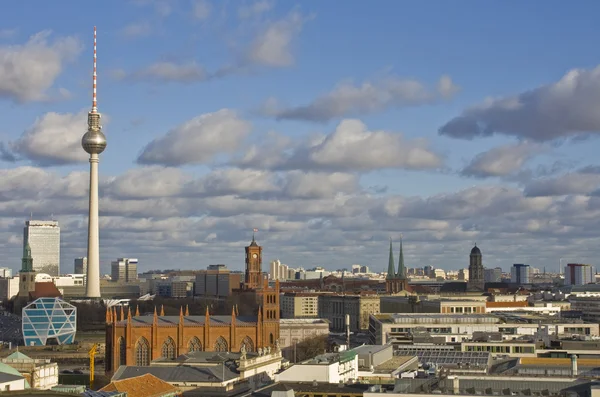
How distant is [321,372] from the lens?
94.9 m

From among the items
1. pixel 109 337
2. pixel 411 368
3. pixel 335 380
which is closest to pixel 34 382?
pixel 335 380

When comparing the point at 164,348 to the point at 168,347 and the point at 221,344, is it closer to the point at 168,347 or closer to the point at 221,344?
the point at 168,347

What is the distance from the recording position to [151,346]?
160 m

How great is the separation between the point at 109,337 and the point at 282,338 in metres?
36.5

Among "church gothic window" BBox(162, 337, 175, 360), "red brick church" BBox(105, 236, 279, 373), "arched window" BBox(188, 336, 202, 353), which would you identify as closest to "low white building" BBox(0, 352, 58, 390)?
"red brick church" BBox(105, 236, 279, 373)

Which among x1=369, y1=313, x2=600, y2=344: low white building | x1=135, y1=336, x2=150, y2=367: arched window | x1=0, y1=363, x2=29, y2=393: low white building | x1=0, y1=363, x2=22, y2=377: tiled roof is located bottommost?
x1=135, y1=336, x2=150, y2=367: arched window

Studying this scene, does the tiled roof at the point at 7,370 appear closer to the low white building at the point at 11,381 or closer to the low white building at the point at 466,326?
the low white building at the point at 11,381

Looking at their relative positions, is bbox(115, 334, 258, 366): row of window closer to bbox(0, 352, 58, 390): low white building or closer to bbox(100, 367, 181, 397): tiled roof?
bbox(0, 352, 58, 390): low white building

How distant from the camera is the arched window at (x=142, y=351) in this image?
520 feet

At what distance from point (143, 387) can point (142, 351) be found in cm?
6723

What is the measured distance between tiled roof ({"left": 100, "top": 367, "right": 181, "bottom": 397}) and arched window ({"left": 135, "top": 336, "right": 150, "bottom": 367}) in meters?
61.6

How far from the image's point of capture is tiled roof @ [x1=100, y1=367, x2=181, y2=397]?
90.7 metres

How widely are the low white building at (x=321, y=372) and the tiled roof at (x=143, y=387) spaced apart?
8656 millimetres

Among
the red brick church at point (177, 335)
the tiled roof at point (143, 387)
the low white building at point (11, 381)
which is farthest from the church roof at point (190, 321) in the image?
the low white building at point (11, 381)
